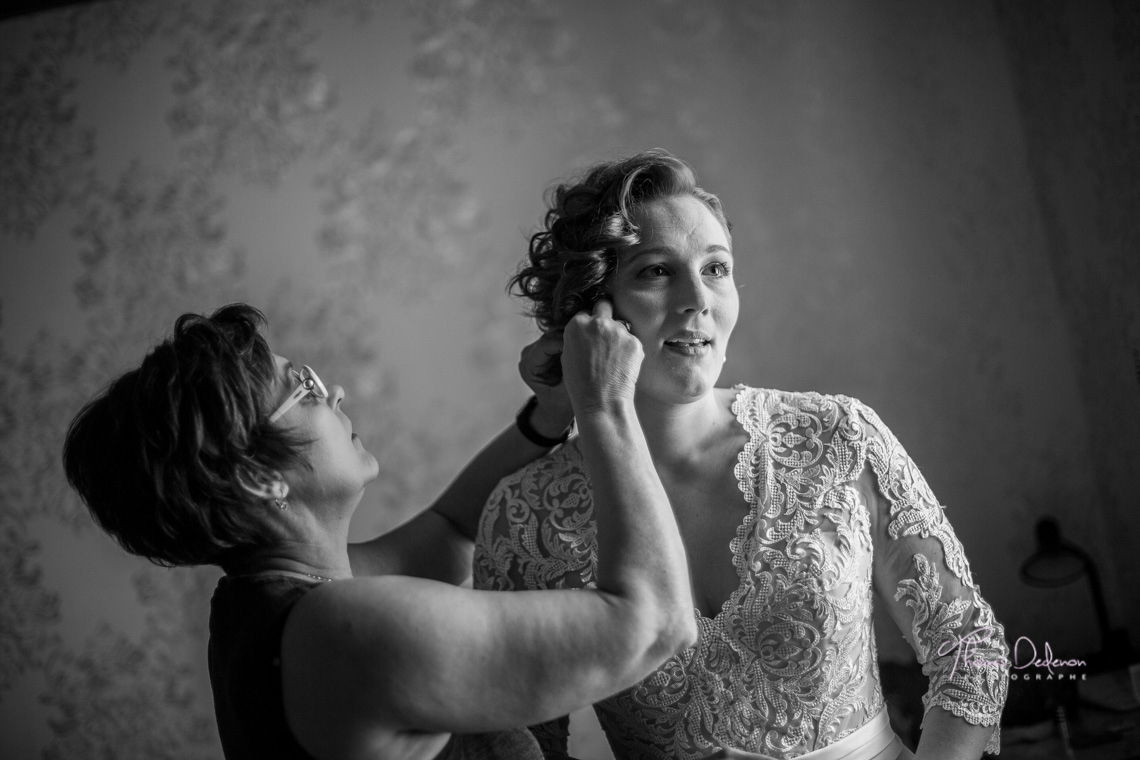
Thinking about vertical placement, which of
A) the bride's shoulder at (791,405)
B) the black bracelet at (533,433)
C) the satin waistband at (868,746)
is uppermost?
the black bracelet at (533,433)

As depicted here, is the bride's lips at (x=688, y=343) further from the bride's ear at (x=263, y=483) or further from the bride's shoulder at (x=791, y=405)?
the bride's ear at (x=263, y=483)

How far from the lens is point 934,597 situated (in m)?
1.35

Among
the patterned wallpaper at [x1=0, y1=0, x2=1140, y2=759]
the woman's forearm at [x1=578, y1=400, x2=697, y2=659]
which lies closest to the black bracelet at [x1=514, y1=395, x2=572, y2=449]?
the woman's forearm at [x1=578, y1=400, x2=697, y2=659]

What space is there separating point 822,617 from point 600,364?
52 centimetres

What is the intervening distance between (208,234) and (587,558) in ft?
7.00

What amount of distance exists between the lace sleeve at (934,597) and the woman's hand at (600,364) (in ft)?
1.56

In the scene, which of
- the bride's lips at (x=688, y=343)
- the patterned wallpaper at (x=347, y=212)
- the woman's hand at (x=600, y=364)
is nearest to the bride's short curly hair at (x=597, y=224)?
the bride's lips at (x=688, y=343)

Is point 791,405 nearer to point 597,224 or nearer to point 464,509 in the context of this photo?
point 597,224

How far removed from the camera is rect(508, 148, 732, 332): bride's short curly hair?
1.51 metres

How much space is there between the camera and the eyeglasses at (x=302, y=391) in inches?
44.9

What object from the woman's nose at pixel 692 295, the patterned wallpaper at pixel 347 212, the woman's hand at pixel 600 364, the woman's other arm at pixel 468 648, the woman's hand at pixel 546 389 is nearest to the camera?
the woman's other arm at pixel 468 648

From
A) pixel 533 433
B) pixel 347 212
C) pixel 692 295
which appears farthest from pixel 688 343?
pixel 347 212

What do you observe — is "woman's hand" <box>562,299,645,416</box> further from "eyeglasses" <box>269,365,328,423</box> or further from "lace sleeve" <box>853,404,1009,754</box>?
"lace sleeve" <box>853,404,1009,754</box>

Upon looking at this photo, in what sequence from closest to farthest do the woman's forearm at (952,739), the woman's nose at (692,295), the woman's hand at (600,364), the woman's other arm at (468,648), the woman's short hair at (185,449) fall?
the woman's other arm at (468,648), the woman's short hair at (185,449), the woman's hand at (600,364), the woman's forearm at (952,739), the woman's nose at (692,295)
